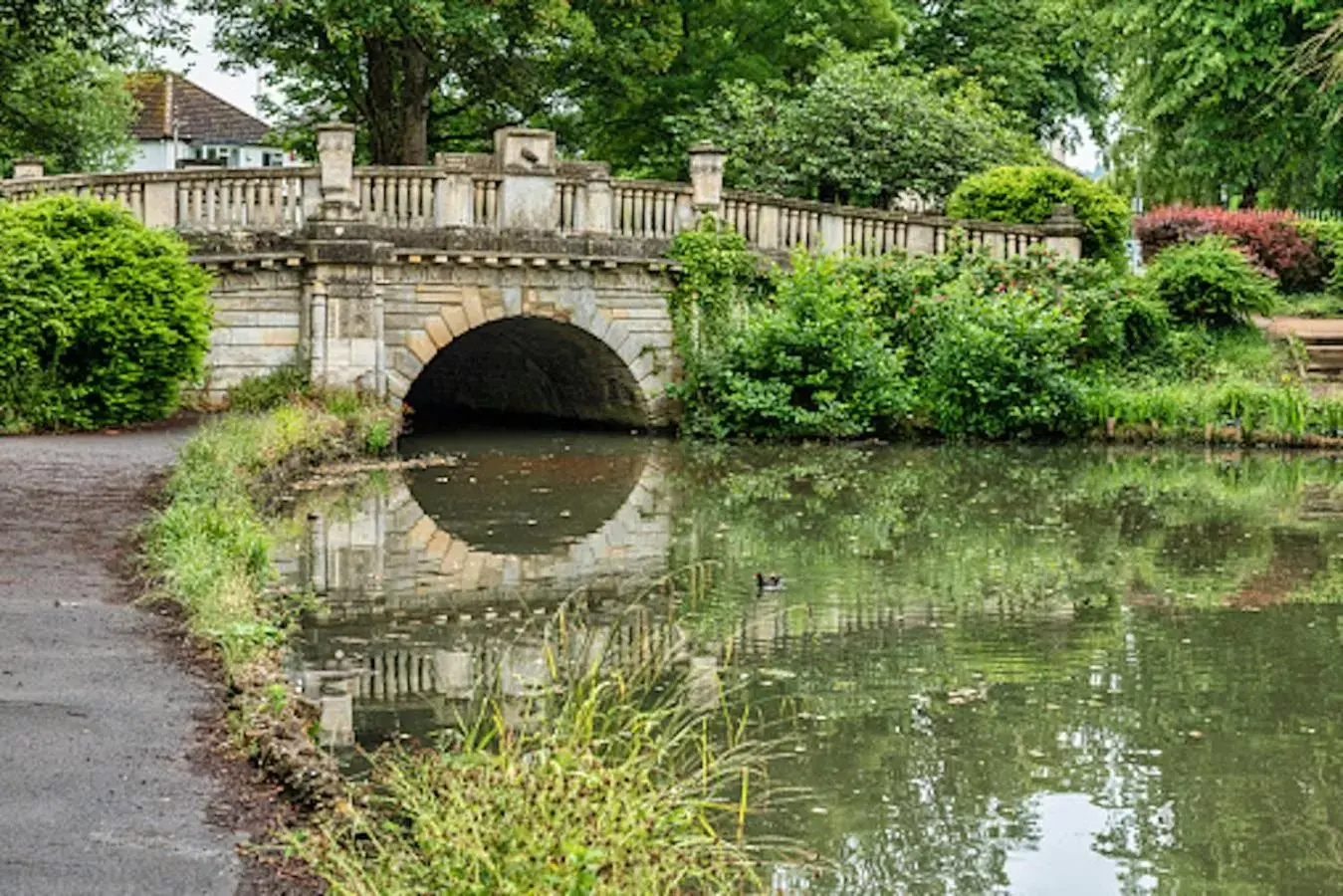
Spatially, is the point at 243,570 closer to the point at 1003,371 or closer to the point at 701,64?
the point at 1003,371

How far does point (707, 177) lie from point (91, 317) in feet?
28.3

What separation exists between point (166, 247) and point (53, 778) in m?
13.7

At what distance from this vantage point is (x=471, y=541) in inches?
595

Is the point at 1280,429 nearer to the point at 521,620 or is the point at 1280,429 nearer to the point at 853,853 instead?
the point at 521,620

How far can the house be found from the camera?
60719 millimetres

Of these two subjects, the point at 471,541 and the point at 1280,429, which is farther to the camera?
the point at 1280,429

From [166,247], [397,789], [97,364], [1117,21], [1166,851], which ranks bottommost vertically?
[1166,851]

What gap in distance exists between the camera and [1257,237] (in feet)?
101

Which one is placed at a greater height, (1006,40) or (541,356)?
(1006,40)

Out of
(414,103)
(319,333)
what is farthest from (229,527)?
(414,103)

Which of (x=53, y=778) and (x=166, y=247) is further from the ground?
(x=166, y=247)

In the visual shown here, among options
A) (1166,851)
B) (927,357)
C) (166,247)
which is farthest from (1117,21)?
(1166,851)

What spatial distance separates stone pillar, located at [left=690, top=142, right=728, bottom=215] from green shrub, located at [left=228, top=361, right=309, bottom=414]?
18.4 ft

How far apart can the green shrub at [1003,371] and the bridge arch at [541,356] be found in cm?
358
